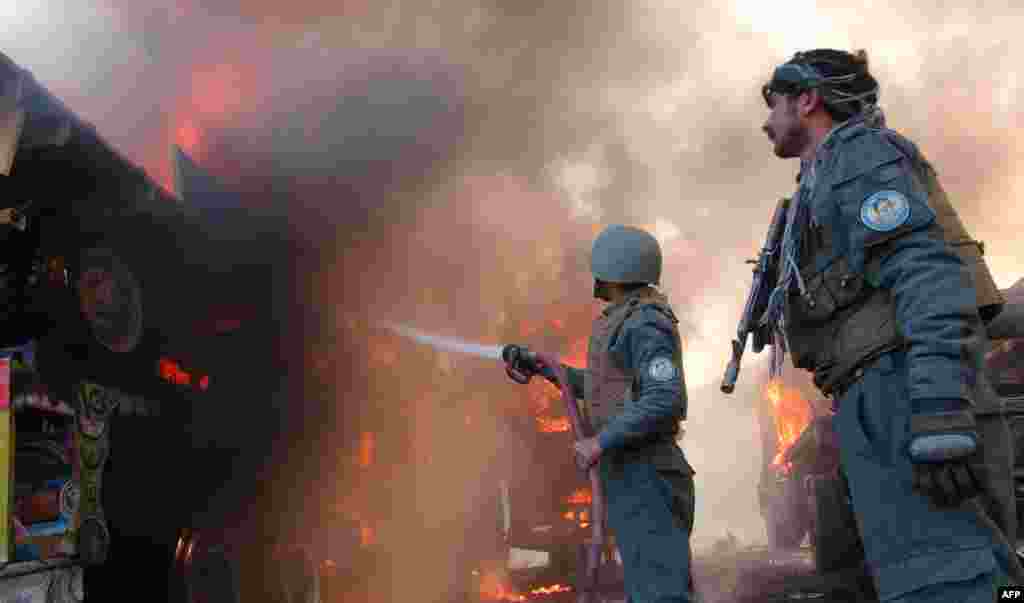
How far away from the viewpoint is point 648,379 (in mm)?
3344

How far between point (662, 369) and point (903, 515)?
57.7 inches

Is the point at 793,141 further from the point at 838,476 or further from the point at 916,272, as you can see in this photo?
the point at 838,476

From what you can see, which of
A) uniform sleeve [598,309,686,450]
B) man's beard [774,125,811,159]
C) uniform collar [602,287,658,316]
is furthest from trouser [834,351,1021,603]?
uniform collar [602,287,658,316]

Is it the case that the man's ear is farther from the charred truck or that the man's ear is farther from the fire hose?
the charred truck

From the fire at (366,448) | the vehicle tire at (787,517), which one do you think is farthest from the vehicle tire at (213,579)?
the vehicle tire at (787,517)

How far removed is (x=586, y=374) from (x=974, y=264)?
6.24ft

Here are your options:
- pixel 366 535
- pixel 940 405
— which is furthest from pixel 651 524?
pixel 366 535

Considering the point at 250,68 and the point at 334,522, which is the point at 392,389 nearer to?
the point at 334,522

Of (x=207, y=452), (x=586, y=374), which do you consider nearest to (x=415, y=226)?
(x=207, y=452)

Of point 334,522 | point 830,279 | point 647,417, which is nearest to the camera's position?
point 830,279

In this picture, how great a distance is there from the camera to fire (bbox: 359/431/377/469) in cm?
1117

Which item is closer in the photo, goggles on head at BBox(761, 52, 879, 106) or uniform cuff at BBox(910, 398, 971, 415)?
uniform cuff at BBox(910, 398, 971, 415)

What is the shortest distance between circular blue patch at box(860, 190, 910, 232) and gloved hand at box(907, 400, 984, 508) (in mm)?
463

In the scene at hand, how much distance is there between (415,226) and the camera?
49.6 ft
